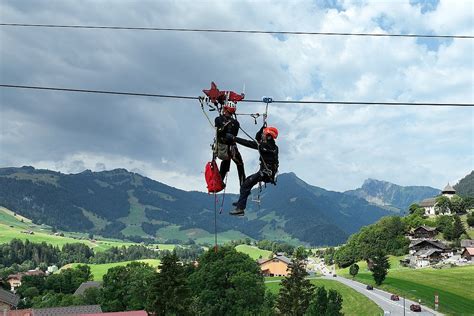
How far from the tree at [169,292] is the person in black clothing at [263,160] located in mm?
65533

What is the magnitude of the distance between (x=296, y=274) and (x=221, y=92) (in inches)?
2760

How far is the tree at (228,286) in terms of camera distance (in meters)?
89.8

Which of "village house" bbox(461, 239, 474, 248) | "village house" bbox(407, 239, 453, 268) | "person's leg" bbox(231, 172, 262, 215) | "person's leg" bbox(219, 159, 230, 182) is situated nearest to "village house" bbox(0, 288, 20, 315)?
"village house" bbox(407, 239, 453, 268)

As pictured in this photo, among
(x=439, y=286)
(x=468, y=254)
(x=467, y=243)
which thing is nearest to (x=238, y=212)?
(x=439, y=286)

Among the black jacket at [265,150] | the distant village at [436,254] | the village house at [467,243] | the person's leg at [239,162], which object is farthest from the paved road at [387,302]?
the black jacket at [265,150]

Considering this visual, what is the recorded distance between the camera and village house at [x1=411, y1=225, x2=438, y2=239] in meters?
180

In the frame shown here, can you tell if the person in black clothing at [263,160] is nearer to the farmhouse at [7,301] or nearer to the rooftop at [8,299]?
the farmhouse at [7,301]

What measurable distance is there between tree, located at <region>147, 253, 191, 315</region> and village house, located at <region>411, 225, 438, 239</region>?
4986 inches

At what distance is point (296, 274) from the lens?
81.2 m

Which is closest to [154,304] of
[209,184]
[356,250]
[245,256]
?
[245,256]

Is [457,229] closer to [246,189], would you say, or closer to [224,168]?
[224,168]

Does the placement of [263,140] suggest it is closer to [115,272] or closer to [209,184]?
[209,184]

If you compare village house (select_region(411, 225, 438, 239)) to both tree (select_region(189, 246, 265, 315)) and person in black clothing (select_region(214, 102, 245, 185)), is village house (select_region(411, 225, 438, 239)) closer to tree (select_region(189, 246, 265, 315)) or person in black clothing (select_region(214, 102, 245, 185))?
tree (select_region(189, 246, 265, 315))

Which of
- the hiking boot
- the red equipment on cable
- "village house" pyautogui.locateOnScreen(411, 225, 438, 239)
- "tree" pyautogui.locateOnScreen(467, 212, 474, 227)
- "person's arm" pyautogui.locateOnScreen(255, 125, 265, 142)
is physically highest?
"tree" pyautogui.locateOnScreen(467, 212, 474, 227)
